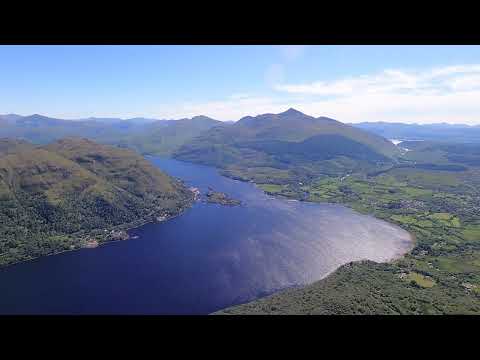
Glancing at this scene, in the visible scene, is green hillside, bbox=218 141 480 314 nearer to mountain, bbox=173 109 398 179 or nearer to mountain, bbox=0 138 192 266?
mountain, bbox=173 109 398 179

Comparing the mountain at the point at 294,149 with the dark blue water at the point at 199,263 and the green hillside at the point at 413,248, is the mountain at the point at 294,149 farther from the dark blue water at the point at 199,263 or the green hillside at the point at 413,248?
the dark blue water at the point at 199,263

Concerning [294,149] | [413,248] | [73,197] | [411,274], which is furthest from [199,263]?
[294,149]

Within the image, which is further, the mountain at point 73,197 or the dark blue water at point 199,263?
the mountain at point 73,197

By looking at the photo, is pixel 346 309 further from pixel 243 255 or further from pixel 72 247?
pixel 72 247

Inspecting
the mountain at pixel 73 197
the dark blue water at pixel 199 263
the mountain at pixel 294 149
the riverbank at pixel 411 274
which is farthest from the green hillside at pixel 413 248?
the mountain at pixel 73 197

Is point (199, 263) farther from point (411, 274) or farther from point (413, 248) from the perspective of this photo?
point (413, 248)

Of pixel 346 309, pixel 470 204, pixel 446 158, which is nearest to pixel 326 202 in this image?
pixel 470 204

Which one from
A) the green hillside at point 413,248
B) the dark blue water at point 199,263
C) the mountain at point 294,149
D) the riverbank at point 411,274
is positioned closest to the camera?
the riverbank at point 411,274
